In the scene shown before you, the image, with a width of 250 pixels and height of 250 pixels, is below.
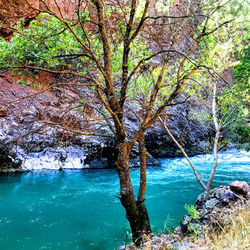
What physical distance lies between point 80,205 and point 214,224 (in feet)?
17.4

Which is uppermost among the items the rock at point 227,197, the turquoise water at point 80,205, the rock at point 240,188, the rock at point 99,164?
the rock at point 99,164

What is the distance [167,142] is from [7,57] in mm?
14942

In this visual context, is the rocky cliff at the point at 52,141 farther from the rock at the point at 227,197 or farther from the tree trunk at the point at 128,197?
the tree trunk at the point at 128,197

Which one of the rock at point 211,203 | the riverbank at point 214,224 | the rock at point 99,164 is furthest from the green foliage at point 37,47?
the rock at point 99,164

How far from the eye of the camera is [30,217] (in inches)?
275

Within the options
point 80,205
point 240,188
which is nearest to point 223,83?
point 240,188

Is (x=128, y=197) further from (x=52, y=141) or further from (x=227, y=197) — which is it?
(x=52, y=141)

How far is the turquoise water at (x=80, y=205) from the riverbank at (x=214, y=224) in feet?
4.12

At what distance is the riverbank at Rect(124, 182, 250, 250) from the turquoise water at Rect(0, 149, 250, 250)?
1.26 meters

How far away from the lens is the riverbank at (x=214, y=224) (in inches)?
130

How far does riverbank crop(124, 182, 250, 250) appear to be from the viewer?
3305 millimetres

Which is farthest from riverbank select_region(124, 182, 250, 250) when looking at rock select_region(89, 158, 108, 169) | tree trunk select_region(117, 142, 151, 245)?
rock select_region(89, 158, 108, 169)

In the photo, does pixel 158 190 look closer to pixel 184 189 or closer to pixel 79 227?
pixel 184 189

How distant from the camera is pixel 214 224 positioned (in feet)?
15.1
